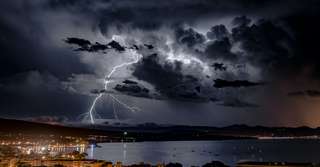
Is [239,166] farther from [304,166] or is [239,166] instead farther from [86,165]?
[86,165]

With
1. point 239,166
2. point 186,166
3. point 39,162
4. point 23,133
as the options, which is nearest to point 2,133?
point 23,133

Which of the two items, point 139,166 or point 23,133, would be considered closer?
point 139,166

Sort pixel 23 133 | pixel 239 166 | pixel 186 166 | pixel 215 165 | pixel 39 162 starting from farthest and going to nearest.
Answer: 1. pixel 23 133
2. pixel 186 166
3. pixel 215 165
4. pixel 39 162
5. pixel 239 166

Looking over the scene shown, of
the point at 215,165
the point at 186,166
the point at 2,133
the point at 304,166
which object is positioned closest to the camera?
the point at 304,166

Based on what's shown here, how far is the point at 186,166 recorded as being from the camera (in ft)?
294

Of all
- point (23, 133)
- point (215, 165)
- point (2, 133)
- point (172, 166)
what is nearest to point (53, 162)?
point (172, 166)

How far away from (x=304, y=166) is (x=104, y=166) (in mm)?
24523

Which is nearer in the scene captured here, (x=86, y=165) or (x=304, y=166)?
(x=304, y=166)

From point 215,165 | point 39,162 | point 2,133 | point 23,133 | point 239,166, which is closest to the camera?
point 239,166

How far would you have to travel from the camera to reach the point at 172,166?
58.6m

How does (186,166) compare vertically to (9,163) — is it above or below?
below

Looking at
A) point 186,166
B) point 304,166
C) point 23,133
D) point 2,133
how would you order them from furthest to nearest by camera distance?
point 23,133, point 2,133, point 186,166, point 304,166

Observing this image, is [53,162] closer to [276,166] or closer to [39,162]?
[39,162]

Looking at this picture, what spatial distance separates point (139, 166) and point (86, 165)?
25.9 feet
